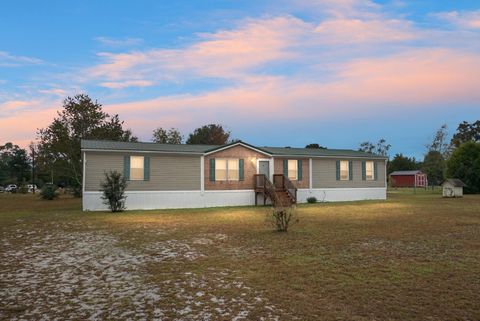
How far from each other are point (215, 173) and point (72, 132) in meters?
19.6

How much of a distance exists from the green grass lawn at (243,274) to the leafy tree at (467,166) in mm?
29247

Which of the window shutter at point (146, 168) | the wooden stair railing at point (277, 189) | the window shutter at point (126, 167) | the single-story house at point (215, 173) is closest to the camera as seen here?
the single-story house at point (215, 173)

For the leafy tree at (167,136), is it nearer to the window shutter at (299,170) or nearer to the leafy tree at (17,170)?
the window shutter at (299,170)

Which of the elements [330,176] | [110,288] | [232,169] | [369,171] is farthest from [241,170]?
[110,288]

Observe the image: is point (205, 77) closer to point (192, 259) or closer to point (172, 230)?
point (172, 230)

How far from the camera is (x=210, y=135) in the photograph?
196ft

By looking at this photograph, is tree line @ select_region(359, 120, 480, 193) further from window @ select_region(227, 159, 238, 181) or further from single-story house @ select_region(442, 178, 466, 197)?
window @ select_region(227, 159, 238, 181)

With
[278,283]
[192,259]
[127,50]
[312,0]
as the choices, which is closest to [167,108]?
[127,50]

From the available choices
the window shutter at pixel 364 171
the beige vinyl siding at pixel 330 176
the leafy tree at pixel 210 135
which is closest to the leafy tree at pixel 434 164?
the beige vinyl siding at pixel 330 176

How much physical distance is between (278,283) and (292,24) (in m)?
13.6

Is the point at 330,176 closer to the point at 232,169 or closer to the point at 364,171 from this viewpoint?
the point at 364,171

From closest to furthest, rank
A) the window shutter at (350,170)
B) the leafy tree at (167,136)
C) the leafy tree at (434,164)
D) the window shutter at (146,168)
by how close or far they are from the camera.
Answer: the window shutter at (146,168) → the window shutter at (350,170) → the leafy tree at (434,164) → the leafy tree at (167,136)

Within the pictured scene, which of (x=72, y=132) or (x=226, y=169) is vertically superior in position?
(x=72, y=132)

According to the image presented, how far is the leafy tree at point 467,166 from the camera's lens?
36562 mm
